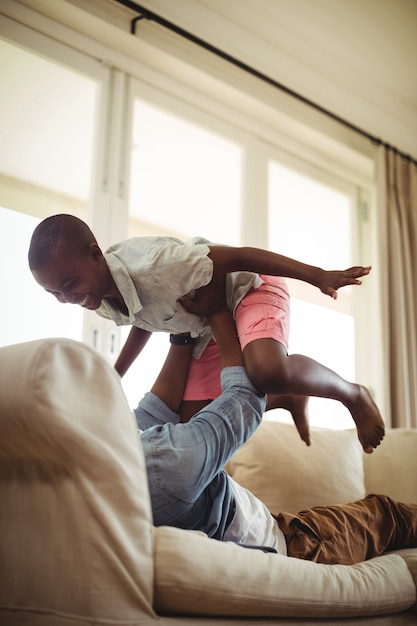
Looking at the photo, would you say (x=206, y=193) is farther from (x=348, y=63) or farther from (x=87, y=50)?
(x=348, y=63)

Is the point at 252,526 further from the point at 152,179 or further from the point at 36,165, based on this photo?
the point at 152,179

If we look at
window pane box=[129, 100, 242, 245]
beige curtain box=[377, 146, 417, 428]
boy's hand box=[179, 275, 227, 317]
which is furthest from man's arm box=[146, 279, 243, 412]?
beige curtain box=[377, 146, 417, 428]

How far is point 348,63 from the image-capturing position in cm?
370

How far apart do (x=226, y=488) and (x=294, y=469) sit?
917mm

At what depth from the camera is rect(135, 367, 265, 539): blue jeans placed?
1.18 meters

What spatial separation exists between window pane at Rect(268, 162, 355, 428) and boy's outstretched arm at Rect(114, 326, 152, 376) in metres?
1.73

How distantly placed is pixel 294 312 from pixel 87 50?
5.37 feet

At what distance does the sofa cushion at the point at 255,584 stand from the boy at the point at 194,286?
441mm

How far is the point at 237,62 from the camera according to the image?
3.36 metres

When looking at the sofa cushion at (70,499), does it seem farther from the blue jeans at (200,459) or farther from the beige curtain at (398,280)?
the beige curtain at (398,280)

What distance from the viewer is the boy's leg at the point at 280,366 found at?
1.54 m

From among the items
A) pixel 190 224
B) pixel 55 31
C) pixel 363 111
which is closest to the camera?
pixel 55 31

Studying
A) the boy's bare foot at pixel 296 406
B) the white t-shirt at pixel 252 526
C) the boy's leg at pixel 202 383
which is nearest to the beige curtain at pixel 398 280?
the boy's bare foot at pixel 296 406

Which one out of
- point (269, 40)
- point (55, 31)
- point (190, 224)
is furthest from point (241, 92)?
point (55, 31)
